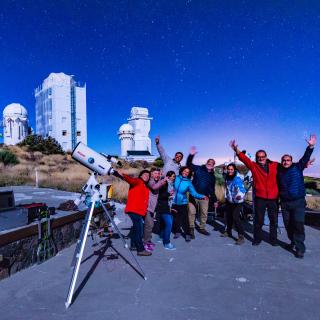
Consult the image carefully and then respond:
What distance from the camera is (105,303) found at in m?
3.29

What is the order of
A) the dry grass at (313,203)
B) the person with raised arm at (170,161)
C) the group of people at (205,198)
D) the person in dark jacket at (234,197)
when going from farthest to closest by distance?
the dry grass at (313,203) → the person with raised arm at (170,161) → the person in dark jacket at (234,197) → the group of people at (205,198)

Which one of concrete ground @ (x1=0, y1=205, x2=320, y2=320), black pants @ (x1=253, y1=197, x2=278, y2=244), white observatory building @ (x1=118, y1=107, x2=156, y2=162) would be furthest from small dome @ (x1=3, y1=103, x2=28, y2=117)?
black pants @ (x1=253, y1=197, x2=278, y2=244)

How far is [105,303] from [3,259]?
4.94ft

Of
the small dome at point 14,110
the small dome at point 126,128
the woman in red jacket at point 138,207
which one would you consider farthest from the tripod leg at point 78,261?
the small dome at point 126,128

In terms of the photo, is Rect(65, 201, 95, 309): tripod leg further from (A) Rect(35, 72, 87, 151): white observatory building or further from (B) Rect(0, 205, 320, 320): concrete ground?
(A) Rect(35, 72, 87, 151): white observatory building

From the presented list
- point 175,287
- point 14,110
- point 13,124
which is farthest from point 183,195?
point 14,110

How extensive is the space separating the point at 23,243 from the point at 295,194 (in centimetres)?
419

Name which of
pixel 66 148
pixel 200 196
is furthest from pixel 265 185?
pixel 66 148

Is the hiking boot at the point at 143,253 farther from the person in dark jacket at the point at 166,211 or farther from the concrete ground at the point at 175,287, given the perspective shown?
the person in dark jacket at the point at 166,211

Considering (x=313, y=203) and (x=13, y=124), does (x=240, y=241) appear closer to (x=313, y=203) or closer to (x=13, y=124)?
(x=313, y=203)

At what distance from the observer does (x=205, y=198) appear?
6359mm

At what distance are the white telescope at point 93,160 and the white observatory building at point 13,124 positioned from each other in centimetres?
4833

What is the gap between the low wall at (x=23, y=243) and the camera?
392 centimetres

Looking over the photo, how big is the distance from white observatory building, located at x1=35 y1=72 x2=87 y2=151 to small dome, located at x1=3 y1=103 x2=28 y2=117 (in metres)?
2.75
